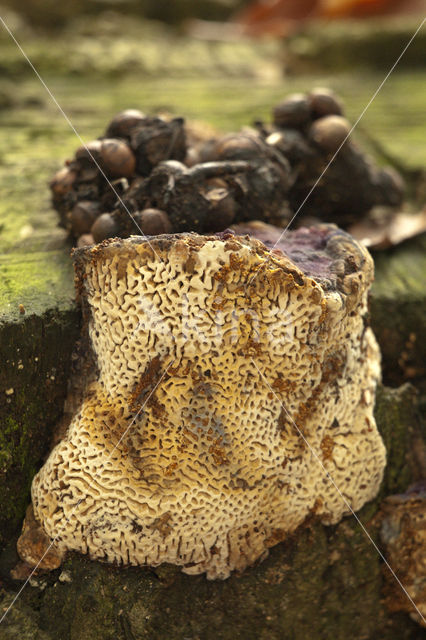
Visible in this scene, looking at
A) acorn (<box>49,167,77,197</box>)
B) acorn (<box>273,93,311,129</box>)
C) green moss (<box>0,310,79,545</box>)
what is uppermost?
acorn (<box>273,93,311,129</box>)

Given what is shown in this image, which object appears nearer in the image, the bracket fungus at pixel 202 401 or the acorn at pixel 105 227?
the bracket fungus at pixel 202 401

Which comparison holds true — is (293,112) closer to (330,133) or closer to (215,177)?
(330,133)

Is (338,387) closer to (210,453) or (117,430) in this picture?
(210,453)

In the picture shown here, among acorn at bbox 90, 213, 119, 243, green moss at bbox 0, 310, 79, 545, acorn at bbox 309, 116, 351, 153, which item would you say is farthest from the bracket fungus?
acorn at bbox 309, 116, 351, 153

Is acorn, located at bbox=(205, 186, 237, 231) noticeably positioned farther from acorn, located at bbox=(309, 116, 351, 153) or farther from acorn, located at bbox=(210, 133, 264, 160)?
acorn, located at bbox=(309, 116, 351, 153)

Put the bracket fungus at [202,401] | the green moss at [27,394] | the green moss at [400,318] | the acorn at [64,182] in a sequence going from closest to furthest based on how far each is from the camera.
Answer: the bracket fungus at [202,401], the green moss at [27,394], the acorn at [64,182], the green moss at [400,318]

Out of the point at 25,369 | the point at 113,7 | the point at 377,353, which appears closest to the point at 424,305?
the point at 377,353

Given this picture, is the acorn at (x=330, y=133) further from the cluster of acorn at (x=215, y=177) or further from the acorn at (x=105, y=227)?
the acorn at (x=105, y=227)

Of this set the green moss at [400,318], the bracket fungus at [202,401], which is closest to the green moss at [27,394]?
→ the bracket fungus at [202,401]
